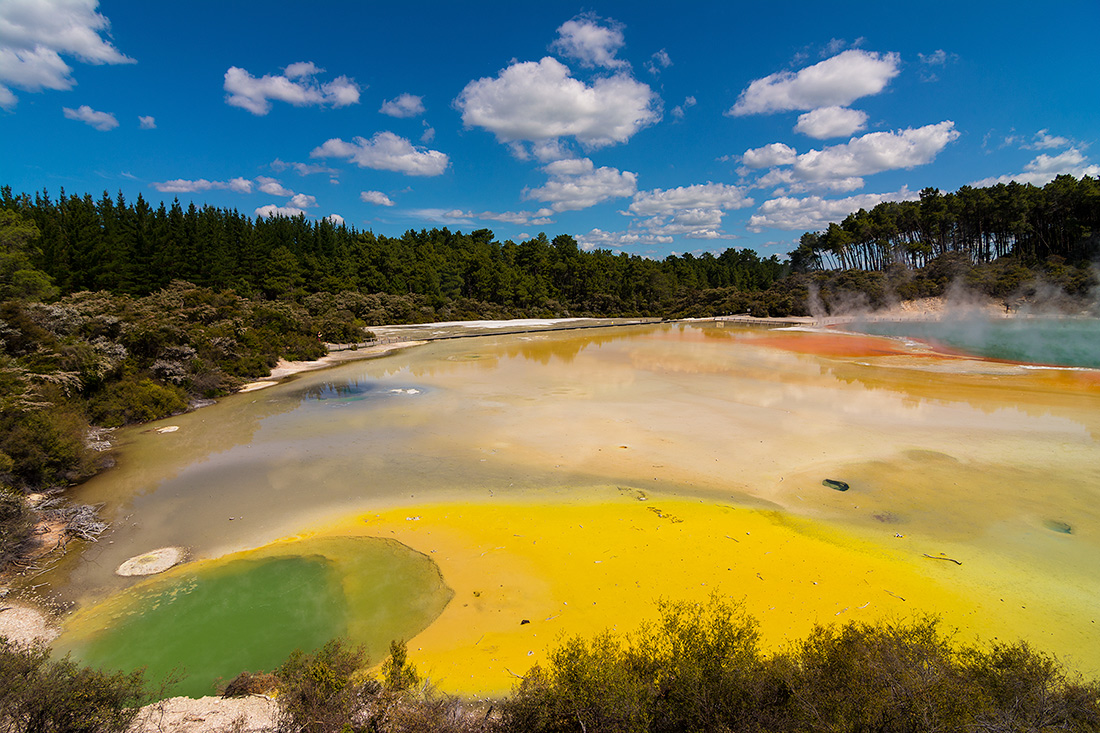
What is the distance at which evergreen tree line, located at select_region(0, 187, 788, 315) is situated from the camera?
36781 mm

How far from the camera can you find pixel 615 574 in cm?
657

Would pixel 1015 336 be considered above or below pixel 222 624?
below

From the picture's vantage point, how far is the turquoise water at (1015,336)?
25766mm

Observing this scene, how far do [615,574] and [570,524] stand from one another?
1563 mm

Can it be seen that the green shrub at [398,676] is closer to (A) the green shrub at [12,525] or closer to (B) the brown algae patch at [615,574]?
(B) the brown algae patch at [615,574]

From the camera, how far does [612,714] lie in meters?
3.50

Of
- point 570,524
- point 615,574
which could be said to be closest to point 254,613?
point 570,524

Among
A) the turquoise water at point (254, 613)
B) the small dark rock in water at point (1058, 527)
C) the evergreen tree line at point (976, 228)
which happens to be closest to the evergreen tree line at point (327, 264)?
the evergreen tree line at point (976, 228)

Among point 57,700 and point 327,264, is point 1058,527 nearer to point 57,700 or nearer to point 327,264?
point 57,700

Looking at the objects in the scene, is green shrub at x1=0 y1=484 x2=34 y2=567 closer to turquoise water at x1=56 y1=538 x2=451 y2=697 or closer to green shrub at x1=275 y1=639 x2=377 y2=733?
turquoise water at x1=56 y1=538 x2=451 y2=697

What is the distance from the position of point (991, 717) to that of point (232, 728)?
5.76m

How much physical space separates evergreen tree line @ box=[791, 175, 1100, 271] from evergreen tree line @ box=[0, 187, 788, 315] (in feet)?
77.4

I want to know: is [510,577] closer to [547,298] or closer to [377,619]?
[377,619]

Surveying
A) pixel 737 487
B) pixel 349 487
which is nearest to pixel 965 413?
pixel 737 487
